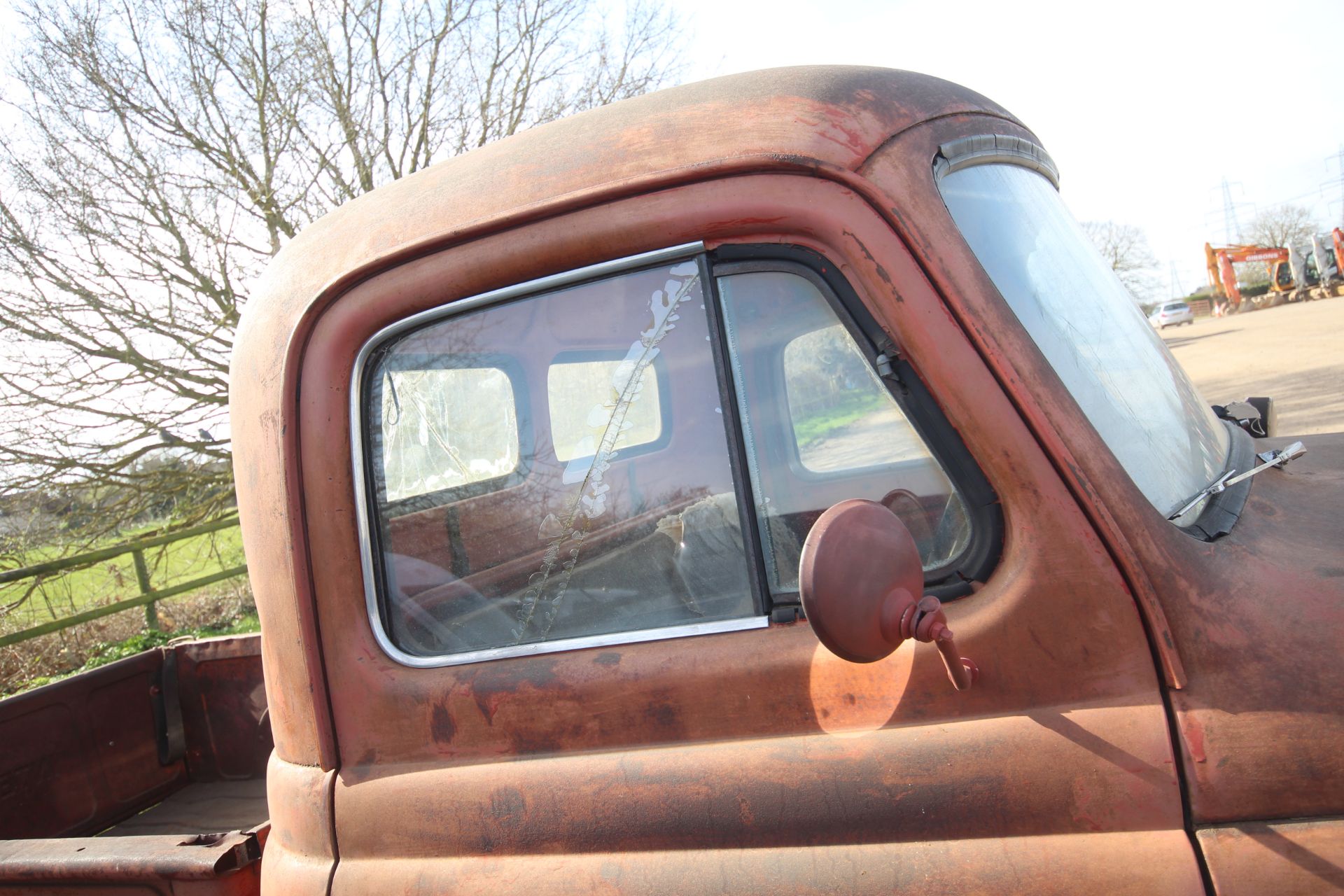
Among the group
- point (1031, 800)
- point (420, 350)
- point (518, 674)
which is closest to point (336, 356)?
point (420, 350)

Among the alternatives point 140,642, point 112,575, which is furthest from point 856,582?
point 112,575

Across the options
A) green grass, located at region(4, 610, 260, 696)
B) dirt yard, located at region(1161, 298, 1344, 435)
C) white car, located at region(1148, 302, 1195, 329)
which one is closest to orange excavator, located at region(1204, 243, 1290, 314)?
white car, located at region(1148, 302, 1195, 329)

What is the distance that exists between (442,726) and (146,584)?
31.9 feet

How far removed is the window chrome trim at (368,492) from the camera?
1377mm

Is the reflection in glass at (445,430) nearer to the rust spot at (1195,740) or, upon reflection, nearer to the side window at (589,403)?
the side window at (589,403)

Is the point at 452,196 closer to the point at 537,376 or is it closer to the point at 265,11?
the point at 537,376

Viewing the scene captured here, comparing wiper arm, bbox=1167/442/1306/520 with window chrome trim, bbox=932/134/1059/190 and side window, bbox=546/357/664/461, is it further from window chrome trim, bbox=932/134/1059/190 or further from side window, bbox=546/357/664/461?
side window, bbox=546/357/664/461

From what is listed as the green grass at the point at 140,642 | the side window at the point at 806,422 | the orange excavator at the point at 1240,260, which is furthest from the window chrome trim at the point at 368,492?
the orange excavator at the point at 1240,260

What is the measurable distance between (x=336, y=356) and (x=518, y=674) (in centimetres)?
63

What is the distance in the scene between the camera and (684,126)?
1395 mm

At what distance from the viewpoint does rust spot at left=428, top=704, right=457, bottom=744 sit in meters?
1.46

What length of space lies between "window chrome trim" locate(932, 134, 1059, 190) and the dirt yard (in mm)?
1336

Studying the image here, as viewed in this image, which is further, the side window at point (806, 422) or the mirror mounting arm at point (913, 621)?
the side window at point (806, 422)

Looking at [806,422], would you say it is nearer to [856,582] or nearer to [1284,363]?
[856,582]
